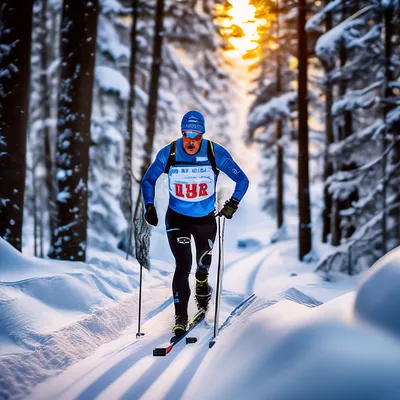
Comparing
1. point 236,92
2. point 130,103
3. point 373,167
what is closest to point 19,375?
point 373,167

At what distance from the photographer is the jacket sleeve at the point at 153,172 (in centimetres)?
571

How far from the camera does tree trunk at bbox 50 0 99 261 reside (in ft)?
28.8

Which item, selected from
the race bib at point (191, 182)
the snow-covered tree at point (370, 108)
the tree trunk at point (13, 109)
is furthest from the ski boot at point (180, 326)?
the snow-covered tree at point (370, 108)

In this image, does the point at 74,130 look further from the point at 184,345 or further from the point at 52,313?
the point at 184,345

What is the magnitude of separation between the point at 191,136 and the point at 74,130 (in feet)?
13.2

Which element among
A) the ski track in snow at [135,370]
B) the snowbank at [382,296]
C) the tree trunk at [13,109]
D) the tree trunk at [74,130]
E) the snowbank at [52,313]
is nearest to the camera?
the snowbank at [382,296]

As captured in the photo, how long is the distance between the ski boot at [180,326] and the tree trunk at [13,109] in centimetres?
385

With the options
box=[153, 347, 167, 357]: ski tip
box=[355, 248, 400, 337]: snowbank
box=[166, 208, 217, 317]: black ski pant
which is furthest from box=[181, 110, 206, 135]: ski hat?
box=[355, 248, 400, 337]: snowbank

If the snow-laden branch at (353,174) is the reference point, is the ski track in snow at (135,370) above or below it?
below

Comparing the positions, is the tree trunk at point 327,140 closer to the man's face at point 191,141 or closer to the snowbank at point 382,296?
the man's face at point 191,141

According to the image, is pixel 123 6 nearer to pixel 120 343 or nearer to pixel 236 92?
pixel 120 343

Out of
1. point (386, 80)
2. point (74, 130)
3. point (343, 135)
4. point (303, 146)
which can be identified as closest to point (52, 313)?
point (74, 130)

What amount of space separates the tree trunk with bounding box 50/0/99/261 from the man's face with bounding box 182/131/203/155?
3.88 metres

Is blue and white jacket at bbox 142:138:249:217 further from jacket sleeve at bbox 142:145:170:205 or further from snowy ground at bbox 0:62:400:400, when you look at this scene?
snowy ground at bbox 0:62:400:400
